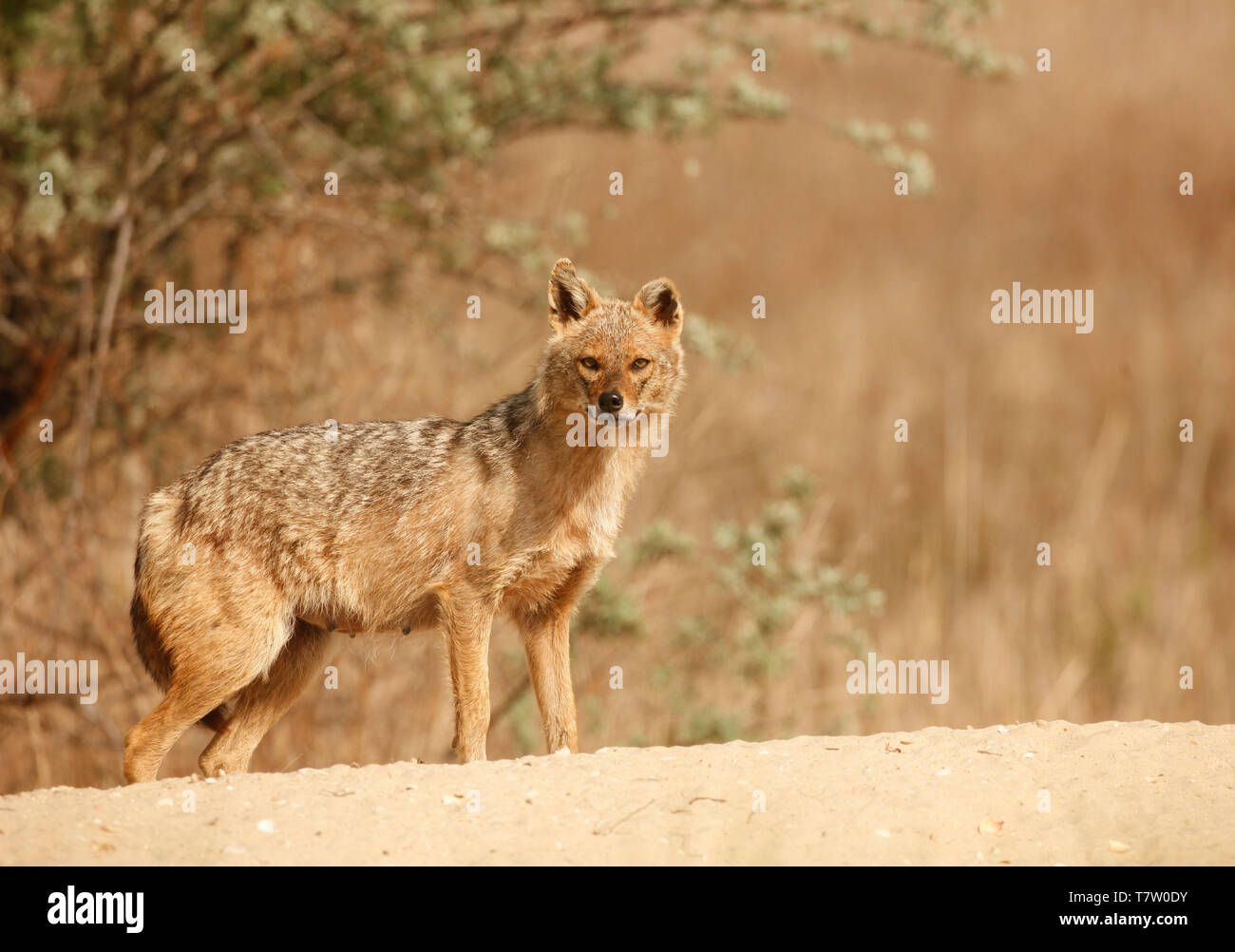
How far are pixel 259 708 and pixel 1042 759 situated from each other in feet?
13.0

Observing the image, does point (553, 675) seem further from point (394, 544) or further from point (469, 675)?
point (394, 544)

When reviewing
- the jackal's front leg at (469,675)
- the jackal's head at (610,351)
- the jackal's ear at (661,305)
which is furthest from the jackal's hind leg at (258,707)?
the jackal's ear at (661,305)

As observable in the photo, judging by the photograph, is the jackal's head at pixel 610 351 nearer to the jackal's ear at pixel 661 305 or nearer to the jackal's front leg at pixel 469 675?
the jackal's ear at pixel 661 305

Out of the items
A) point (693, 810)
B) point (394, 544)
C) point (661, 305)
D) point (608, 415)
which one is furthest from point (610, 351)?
point (693, 810)

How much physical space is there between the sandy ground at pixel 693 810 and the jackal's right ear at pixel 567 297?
102 inches

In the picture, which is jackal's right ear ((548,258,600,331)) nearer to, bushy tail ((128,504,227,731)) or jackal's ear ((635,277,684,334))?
jackal's ear ((635,277,684,334))

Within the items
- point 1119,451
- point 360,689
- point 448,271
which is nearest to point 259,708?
point 360,689

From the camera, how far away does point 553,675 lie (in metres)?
7.36

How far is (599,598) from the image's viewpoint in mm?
10922

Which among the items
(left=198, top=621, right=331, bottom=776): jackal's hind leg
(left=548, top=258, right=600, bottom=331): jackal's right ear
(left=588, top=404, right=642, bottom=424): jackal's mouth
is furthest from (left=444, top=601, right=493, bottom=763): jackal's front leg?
(left=548, top=258, right=600, bottom=331): jackal's right ear

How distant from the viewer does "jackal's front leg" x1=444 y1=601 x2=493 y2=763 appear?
22.4 ft

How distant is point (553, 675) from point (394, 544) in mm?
1068

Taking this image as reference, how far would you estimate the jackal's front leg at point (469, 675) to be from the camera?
6.82 metres

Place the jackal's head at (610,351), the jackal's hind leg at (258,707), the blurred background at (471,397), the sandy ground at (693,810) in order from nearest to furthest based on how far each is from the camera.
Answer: the sandy ground at (693,810), the jackal's head at (610,351), the jackal's hind leg at (258,707), the blurred background at (471,397)
